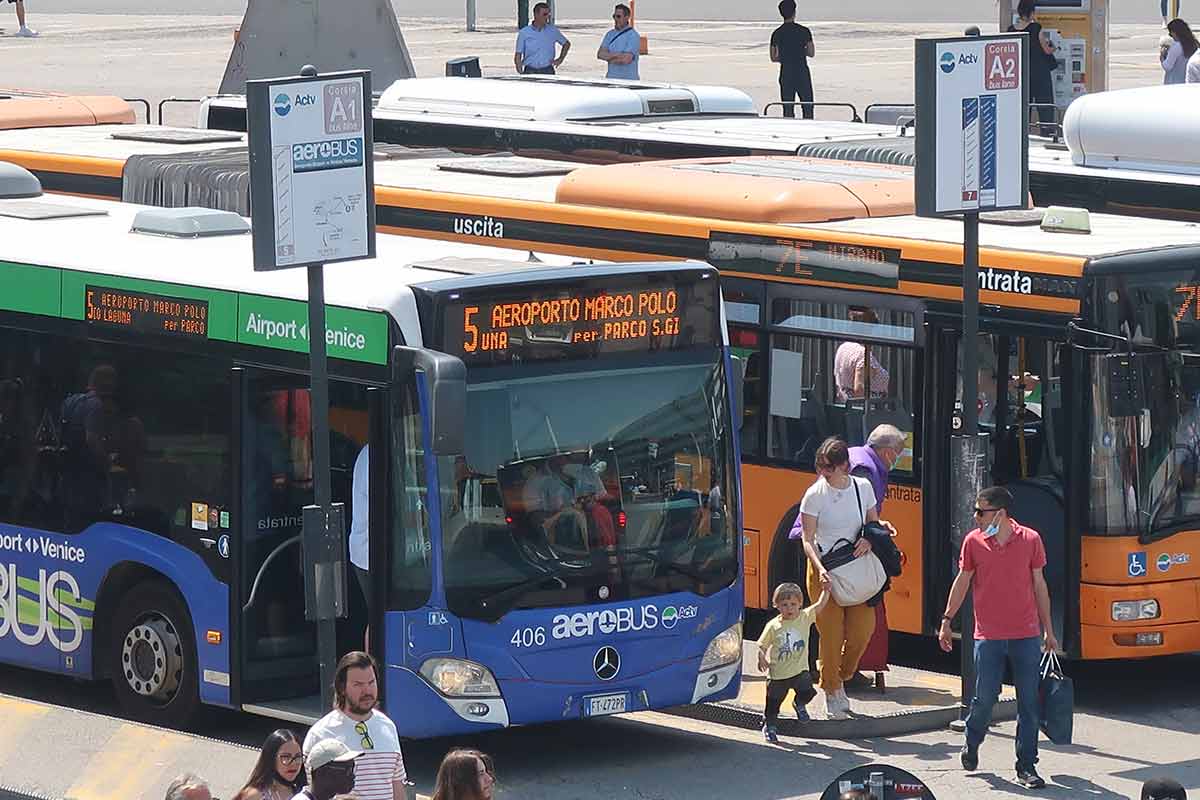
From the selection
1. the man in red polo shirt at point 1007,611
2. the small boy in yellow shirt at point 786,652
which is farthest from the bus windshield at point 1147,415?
the small boy in yellow shirt at point 786,652

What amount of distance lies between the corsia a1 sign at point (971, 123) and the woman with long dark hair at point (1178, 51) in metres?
12.0

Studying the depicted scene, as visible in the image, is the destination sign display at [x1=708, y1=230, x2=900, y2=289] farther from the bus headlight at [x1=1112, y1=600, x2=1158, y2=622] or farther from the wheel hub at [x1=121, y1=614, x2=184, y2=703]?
the wheel hub at [x1=121, y1=614, x2=184, y2=703]

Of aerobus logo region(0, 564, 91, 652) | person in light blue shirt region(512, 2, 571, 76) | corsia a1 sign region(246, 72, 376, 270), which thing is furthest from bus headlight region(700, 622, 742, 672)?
person in light blue shirt region(512, 2, 571, 76)

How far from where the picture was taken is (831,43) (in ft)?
155

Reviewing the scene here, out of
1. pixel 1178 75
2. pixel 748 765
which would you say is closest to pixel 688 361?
pixel 748 765

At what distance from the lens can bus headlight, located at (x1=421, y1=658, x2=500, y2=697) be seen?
1088 centimetres

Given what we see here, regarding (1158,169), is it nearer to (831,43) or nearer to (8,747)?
(8,747)

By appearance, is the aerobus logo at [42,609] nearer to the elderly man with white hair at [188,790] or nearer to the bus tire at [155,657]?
the bus tire at [155,657]

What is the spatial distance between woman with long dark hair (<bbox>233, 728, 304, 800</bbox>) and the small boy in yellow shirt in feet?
11.4

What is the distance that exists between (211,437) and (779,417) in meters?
3.51

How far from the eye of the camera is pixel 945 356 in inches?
511

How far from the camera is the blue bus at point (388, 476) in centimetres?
1088

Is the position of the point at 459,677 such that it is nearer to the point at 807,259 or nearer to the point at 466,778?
the point at 466,778

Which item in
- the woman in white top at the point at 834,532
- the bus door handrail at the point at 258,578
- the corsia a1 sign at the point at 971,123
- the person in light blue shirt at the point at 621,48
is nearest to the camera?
the corsia a1 sign at the point at 971,123
